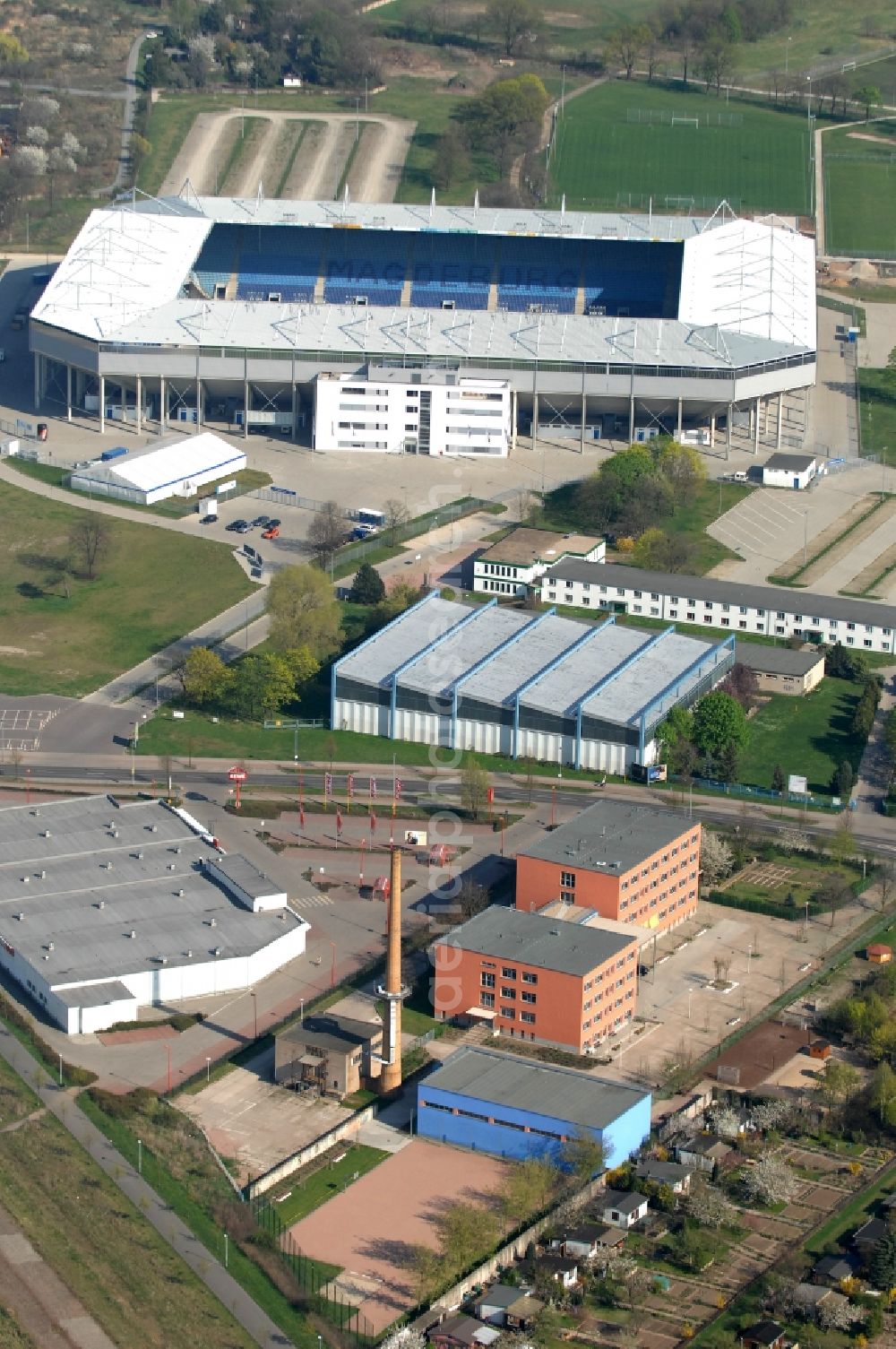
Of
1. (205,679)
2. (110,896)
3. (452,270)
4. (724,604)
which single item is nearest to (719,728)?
(724,604)

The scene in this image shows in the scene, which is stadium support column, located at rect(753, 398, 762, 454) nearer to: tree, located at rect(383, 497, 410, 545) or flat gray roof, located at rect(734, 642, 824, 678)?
tree, located at rect(383, 497, 410, 545)

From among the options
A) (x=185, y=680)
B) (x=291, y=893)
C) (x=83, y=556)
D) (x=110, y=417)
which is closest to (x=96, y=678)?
(x=185, y=680)

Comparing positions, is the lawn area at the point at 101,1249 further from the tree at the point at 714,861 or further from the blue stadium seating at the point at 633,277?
A: the blue stadium seating at the point at 633,277

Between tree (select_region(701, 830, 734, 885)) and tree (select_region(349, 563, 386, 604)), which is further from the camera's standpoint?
tree (select_region(349, 563, 386, 604))

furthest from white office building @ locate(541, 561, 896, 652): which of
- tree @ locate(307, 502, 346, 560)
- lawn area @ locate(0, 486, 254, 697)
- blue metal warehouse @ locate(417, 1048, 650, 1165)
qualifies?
blue metal warehouse @ locate(417, 1048, 650, 1165)

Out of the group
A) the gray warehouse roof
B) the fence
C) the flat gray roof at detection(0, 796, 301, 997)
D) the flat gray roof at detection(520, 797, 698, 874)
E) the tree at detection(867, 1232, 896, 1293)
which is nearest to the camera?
the fence

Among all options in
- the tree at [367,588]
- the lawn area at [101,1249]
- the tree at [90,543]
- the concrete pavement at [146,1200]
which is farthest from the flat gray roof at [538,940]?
the tree at [90,543]

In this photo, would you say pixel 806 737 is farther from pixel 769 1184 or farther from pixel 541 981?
pixel 769 1184
